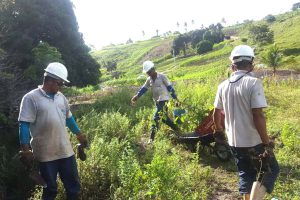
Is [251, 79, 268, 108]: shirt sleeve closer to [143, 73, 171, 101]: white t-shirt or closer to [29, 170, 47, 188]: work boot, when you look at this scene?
[29, 170, 47, 188]: work boot

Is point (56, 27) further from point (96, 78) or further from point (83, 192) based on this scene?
point (83, 192)

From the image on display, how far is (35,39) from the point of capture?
16703 millimetres

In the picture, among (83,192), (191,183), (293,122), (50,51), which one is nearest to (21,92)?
(50,51)

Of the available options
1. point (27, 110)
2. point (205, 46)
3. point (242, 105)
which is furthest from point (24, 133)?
point (205, 46)

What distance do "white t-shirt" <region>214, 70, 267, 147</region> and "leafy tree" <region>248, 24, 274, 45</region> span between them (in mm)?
50931

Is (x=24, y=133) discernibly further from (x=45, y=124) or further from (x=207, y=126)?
(x=207, y=126)

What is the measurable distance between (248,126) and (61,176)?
92.7 inches

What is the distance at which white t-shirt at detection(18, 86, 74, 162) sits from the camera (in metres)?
3.97

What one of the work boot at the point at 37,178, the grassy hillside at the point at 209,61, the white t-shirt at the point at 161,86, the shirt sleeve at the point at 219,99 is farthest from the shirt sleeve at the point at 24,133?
the grassy hillside at the point at 209,61

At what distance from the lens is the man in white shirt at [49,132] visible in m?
3.95

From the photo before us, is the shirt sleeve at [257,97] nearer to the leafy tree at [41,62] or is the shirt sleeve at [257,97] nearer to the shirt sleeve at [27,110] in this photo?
the shirt sleeve at [27,110]

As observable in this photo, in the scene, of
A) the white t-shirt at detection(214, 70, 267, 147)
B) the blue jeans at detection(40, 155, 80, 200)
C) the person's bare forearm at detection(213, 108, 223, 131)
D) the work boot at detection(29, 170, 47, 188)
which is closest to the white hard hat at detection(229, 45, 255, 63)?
the white t-shirt at detection(214, 70, 267, 147)

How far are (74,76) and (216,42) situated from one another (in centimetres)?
6470

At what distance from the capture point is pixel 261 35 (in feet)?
174
